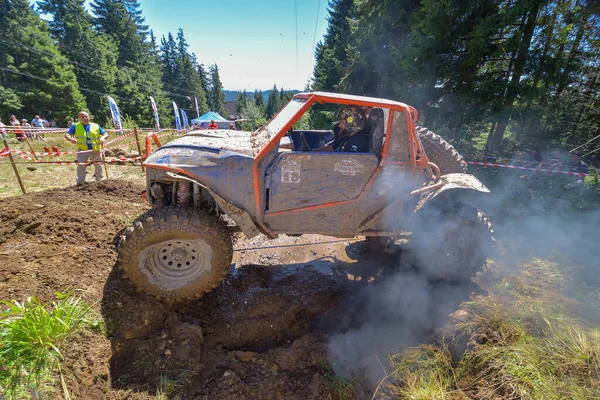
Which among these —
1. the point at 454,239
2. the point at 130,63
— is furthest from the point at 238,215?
the point at 130,63

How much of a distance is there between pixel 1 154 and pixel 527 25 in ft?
38.3

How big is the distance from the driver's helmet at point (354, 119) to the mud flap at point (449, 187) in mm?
1093

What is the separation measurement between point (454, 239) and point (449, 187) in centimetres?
62

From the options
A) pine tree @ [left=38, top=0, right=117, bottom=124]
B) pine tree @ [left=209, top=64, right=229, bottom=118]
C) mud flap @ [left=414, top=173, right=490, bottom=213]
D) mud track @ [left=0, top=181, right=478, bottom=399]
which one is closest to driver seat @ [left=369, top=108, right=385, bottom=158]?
mud flap @ [left=414, top=173, right=490, bottom=213]

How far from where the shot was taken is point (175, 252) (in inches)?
110

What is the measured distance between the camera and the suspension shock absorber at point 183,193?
2889mm

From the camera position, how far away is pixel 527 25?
21.5 feet

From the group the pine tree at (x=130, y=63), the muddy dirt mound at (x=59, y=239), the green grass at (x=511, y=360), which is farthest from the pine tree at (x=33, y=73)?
the green grass at (x=511, y=360)

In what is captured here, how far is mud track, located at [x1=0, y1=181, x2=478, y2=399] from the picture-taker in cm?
214

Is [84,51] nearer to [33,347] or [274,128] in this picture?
[274,128]

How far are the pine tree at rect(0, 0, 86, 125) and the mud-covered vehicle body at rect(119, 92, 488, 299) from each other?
29.3 metres

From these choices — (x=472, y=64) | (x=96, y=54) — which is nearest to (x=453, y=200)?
(x=472, y=64)

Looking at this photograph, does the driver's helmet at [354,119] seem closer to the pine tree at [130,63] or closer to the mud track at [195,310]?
the mud track at [195,310]

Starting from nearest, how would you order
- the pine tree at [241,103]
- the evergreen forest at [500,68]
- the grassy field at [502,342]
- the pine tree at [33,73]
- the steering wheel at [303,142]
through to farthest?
the grassy field at [502,342] < the steering wheel at [303,142] < the evergreen forest at [500,68] < the pine tree at [33,73] < the pine tree at [241,103]
